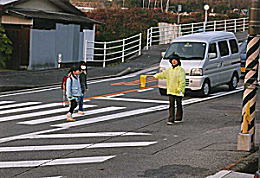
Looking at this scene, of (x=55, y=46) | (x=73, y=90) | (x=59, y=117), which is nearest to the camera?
(x=73, y=90)

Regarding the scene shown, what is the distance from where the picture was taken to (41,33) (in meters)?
30.0

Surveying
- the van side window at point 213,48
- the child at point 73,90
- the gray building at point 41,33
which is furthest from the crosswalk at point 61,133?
the gray building at point 41,33

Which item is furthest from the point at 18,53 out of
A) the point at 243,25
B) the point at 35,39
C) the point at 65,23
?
the point at 243,25

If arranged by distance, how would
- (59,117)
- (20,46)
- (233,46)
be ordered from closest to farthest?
(59,117) → (233,46) → (20,46)

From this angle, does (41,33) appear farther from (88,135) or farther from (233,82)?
(88,135)

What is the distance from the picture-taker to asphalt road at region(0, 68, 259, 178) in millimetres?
10039

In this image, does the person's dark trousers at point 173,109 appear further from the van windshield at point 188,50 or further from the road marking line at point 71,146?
the van windshield at point 188,50

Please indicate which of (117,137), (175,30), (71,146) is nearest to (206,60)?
(117,137)

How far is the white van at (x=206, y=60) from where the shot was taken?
20.2 meters

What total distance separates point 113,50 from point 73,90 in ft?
61.7

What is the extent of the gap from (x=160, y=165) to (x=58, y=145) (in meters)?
2.63

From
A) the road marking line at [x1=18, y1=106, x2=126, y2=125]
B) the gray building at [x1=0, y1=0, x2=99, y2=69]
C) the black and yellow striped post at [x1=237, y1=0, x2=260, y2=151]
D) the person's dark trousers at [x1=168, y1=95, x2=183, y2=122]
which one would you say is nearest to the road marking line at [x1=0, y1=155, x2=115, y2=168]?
the black and yellow striped post at [x1=237, y1=0, x2=260, y2=151]

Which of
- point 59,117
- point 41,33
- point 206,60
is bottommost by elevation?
point 59,117

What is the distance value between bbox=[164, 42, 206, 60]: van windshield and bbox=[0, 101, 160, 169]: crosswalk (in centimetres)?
277
